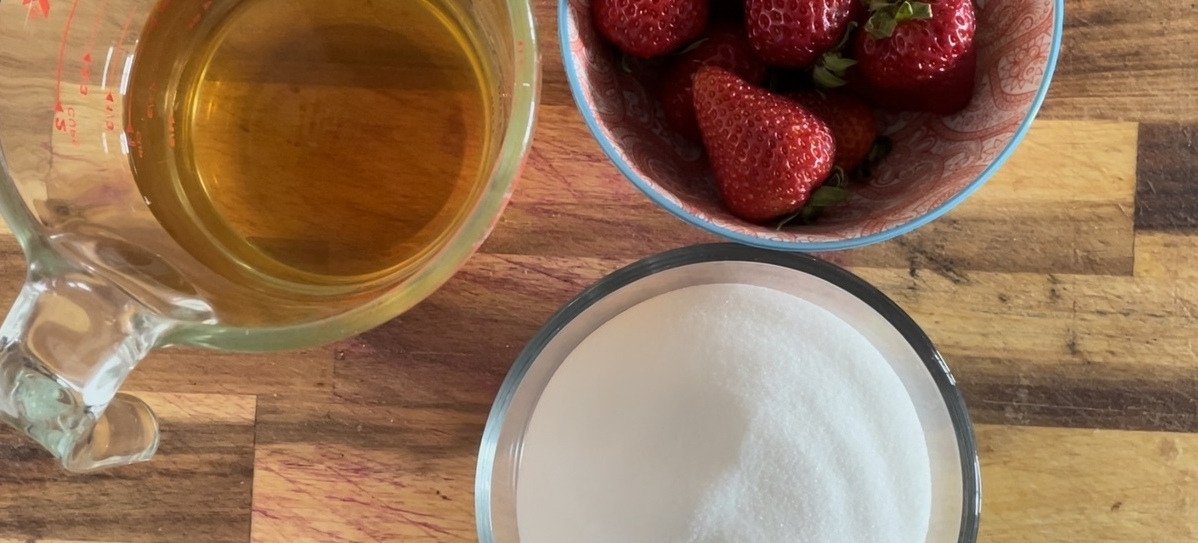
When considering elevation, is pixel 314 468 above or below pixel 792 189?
below

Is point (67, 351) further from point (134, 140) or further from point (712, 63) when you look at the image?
point (712, 63)

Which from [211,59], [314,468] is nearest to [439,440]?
[314,468]

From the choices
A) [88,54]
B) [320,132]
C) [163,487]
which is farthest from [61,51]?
[163,487]

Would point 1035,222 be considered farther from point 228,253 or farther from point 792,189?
point 228,253

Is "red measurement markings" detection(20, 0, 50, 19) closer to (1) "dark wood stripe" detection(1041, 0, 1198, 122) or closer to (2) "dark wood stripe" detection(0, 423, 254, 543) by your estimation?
(2) "dark wood stripe" detection(0, 423, 254, 543)

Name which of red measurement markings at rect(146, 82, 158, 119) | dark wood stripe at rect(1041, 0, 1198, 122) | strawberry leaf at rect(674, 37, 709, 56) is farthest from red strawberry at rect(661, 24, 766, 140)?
red measurement markings at rect(146, 82, 158, 119)
